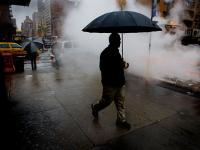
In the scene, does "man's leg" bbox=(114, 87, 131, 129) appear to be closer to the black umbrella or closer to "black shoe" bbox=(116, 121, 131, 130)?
"black shoe" bbox=(116, 121, 131, 130)

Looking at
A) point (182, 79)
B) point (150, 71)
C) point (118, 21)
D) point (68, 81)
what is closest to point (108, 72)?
point (118, 21)

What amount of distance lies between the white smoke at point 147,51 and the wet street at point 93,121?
3227 mm

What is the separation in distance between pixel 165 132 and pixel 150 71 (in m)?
6.02

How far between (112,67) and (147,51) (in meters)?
9.39

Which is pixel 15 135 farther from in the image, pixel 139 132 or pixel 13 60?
pixel 13 60

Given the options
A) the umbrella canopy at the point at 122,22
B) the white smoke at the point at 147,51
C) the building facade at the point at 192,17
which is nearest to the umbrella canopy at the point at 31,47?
the white smoke at the point at 147,51

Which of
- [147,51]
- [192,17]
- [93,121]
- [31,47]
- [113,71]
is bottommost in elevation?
[93,121]

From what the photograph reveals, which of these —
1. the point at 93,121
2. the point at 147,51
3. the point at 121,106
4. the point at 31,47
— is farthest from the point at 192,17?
the point at 93,121

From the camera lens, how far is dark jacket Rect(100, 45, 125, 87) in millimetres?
3279

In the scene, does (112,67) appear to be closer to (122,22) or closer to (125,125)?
(122,22)

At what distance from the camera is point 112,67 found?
3.31 m

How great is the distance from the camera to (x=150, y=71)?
9.22 metres

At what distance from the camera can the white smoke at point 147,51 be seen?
9.18 meters

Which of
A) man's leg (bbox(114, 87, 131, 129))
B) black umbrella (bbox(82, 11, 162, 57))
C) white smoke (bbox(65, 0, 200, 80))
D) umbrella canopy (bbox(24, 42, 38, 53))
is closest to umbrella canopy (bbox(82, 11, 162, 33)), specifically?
black umbrella (bbox(82, 11, 162, 57))
